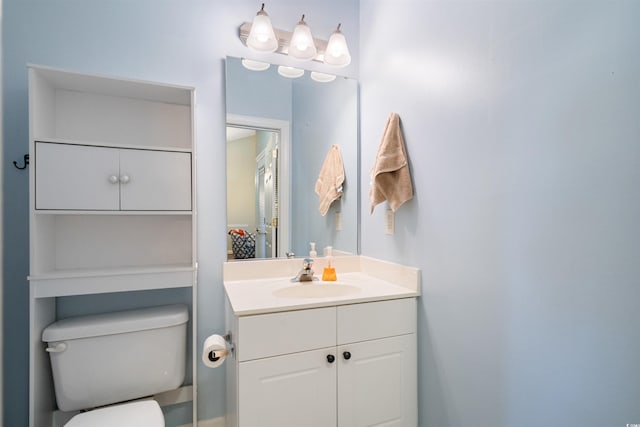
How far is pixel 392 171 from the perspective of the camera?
1.45 m

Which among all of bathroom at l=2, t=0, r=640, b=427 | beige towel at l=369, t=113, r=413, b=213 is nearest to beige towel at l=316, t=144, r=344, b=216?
bathroom at l=2, t=0, r=640, b=427

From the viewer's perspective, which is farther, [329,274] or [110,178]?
[329,274]

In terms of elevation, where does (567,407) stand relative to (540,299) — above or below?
below

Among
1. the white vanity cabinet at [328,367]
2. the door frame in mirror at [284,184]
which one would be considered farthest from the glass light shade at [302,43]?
the white vanity cabinet at [328,367]

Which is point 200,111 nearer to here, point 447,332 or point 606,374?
point 447,332

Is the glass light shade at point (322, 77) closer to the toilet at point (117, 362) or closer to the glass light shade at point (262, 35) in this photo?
the glass light shade at point (262, 35)

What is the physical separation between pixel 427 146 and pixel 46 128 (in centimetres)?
162

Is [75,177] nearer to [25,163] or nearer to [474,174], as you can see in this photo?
[25,163]

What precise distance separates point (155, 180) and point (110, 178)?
16 cm

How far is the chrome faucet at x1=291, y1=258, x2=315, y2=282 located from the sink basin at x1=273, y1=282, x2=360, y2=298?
3cm

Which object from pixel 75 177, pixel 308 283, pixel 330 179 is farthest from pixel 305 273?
pixel 75 177

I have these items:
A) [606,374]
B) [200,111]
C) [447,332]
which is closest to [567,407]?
[606,374]

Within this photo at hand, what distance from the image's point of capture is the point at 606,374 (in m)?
0.76

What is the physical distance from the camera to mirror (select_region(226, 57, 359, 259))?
1626 millimetres
